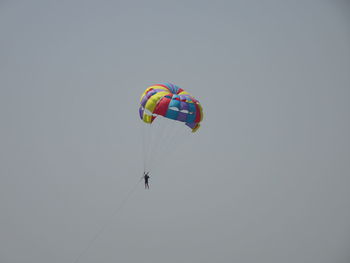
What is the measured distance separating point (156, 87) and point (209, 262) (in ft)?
537

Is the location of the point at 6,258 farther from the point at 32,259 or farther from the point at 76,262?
the point at 76,262

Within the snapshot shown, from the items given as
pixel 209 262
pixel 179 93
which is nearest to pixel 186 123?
pixel 179 93

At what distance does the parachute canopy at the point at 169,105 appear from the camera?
41500mm

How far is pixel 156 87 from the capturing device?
4359 centimetres

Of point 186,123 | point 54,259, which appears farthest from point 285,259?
point 186,123

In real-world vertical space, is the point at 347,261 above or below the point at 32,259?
above

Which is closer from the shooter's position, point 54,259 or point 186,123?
point 186,123

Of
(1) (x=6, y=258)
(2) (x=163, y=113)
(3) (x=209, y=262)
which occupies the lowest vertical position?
(1) (x=6, y=258)

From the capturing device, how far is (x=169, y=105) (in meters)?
41.5

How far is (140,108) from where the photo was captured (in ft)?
144

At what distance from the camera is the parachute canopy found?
41.5 m

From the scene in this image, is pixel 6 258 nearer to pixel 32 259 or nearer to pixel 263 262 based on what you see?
pixel 32 259

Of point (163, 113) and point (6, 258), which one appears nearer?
point (163, 113)

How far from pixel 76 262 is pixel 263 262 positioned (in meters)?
69.3
